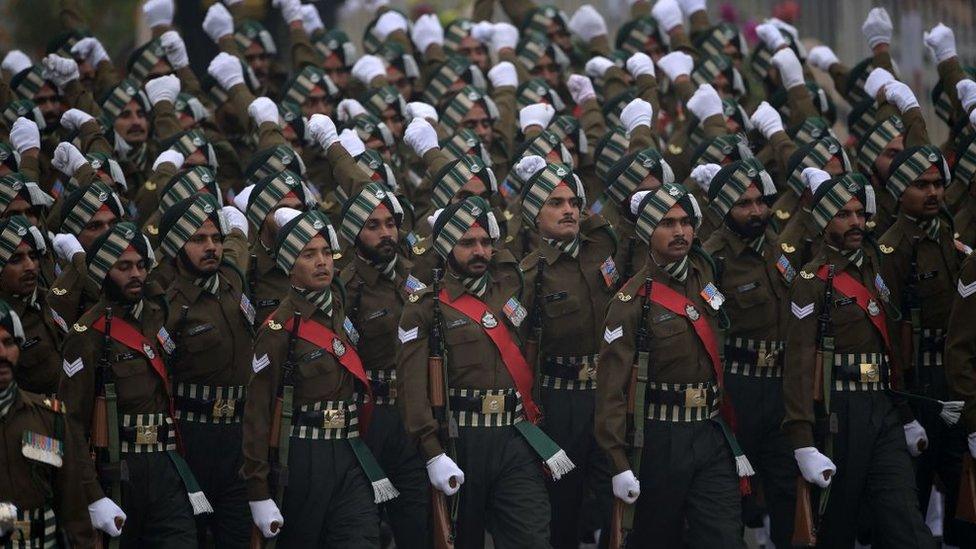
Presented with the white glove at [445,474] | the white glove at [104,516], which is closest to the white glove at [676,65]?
the white glove at [445,474]

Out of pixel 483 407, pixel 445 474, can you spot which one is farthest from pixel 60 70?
pixel 445 474

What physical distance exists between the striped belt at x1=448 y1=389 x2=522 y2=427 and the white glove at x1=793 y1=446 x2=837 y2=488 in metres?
1.75

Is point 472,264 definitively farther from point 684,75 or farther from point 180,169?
point 684,75

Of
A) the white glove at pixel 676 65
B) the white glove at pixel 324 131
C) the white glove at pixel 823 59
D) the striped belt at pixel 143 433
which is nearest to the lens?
the striped belt at pixel 143 433

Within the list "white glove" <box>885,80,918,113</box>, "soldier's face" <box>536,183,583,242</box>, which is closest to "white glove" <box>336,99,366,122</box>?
"soldier's face" <box>536,183,583,242</box>

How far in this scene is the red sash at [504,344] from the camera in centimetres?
1022

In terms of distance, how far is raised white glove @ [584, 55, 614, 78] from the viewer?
14.7m

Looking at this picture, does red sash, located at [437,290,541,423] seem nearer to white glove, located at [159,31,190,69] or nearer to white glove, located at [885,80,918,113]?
white glove, located at [885,80,918,113]

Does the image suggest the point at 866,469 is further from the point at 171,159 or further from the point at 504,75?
the point at 171,159

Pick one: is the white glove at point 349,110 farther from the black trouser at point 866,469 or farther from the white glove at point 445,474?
the black trouser at point 866,469

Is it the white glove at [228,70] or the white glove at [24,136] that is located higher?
the white glove at [228,70]

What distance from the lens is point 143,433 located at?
A: 394 inches

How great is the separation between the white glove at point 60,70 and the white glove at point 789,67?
5759 millimetres

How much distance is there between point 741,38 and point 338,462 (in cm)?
735
